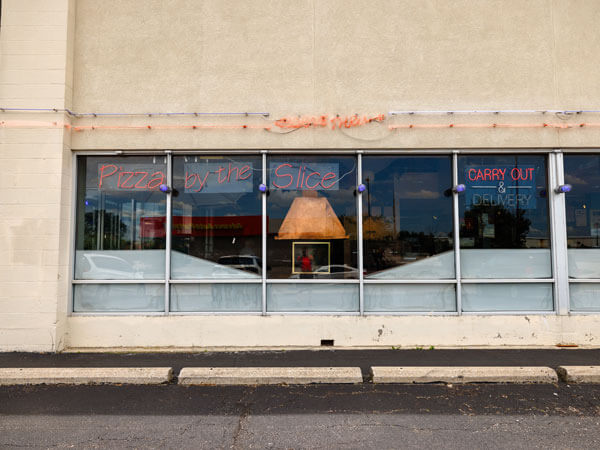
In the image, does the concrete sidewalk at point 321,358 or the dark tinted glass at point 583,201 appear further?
the dark tinted glass at point 583,201

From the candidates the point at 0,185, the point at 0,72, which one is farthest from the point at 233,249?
the point at 0,72

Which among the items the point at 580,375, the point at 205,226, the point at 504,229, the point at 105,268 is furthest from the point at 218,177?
the point at 580,375

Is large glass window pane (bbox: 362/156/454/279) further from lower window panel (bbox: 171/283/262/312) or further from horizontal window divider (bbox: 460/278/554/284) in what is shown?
lower window panel (bbox: 171/283/262/312)

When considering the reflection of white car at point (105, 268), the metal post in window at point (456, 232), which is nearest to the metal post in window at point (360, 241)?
the metal post in window at point (456, 232)

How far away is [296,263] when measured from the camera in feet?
23.7

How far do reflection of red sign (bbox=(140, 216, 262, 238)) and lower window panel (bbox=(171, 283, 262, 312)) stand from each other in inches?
36.1

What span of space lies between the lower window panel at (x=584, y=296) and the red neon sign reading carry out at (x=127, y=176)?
7.37 m

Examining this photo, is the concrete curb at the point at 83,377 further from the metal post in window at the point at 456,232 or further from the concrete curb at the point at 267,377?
the metal post in window at the point at 456,232

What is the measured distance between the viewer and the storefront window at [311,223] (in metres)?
7.19

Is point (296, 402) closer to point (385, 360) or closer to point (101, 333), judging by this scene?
point (385, 360)

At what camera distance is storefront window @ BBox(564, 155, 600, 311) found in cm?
711

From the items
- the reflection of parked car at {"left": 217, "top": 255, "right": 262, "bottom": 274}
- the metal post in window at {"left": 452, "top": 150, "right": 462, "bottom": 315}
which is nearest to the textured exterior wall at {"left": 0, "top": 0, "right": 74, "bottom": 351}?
the reflection of parked car at {"left": 217, "top": 255, "right": 262, "bottom": 274}

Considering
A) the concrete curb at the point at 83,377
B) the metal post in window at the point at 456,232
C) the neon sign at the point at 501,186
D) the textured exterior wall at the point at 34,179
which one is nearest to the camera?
the concrete curb at the point at 83,377

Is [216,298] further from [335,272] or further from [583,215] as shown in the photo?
[583,215]
